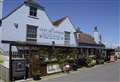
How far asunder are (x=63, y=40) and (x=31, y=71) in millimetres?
11896

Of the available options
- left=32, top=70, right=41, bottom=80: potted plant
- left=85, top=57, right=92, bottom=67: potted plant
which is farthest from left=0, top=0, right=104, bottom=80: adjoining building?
left=85, top=57, right=92, bottom=67: potted plant

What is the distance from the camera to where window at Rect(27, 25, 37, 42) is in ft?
77.6

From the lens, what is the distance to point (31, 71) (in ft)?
58.0

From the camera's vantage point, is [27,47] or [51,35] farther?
[51,35]

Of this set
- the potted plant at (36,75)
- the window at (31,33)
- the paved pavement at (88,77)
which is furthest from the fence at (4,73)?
the window at (31,33)

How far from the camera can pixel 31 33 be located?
78.5ft

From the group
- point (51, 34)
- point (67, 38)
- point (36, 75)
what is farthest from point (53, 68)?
point (67, 38)

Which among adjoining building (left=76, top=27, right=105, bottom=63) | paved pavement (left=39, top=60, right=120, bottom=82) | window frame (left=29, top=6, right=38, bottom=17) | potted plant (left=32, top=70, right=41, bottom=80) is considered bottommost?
paved pavement (left=39, top=60, right=120, bottom=82)

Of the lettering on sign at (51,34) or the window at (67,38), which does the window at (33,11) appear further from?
the window at (67,38)

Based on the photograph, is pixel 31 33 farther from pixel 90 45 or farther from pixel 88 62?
pixel 90 45

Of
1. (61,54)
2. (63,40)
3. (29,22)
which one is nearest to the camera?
(61,54)

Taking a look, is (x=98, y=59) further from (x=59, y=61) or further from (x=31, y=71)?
(x=31, y=71)

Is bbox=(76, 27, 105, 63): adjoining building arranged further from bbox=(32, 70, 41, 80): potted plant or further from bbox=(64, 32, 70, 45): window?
bbox=(32, 70, 41, 80): potted plant

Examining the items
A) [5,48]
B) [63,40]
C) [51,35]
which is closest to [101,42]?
[63,40]
